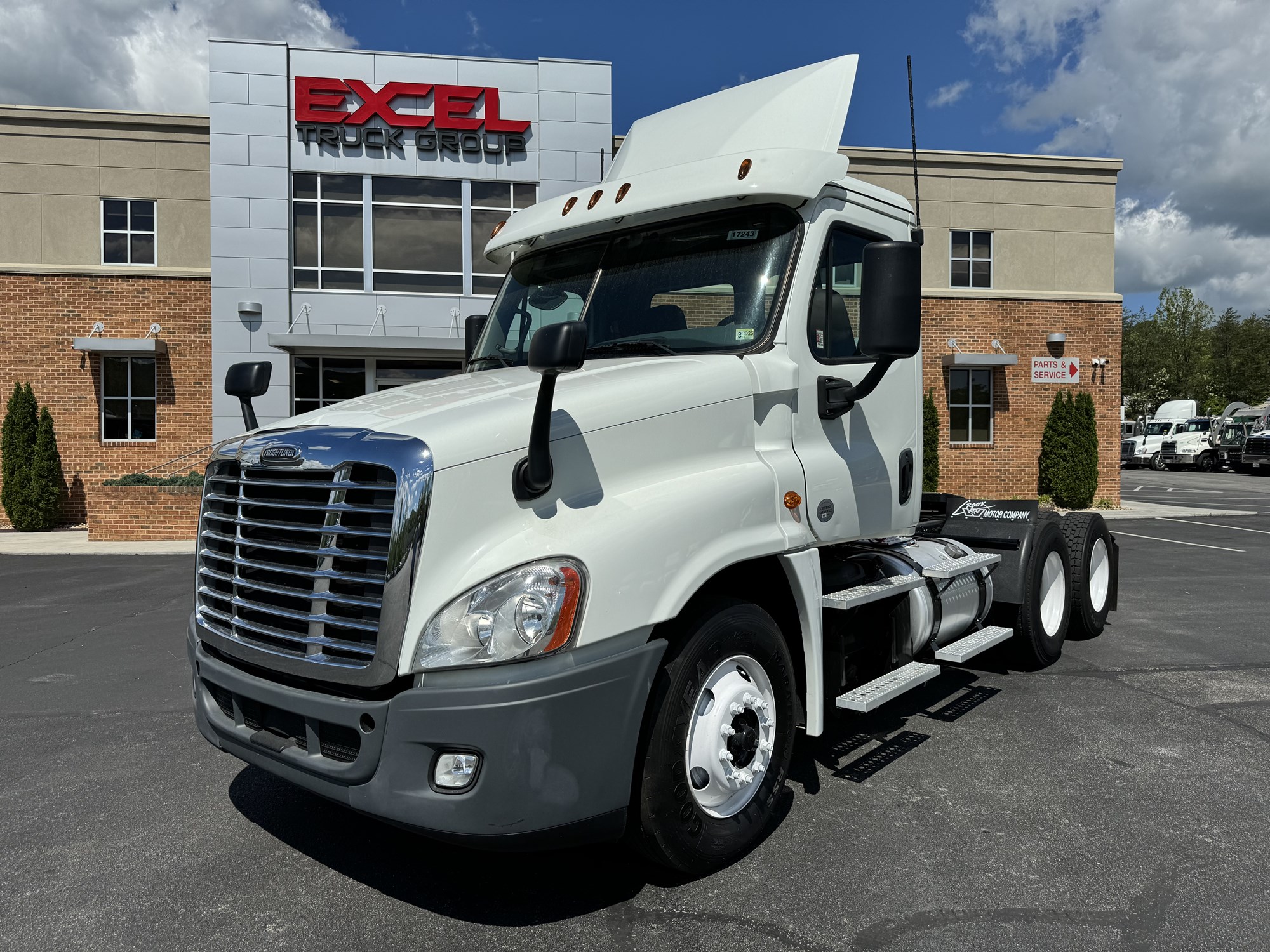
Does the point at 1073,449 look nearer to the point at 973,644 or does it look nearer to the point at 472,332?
the point at 973,644

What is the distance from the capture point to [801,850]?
11.7 ft

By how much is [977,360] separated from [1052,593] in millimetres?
13974

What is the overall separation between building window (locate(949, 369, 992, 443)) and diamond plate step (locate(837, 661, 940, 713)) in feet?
54.8

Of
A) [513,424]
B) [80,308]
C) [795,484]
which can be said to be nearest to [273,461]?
[513,424]

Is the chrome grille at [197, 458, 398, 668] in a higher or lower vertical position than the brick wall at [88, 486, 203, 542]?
higher

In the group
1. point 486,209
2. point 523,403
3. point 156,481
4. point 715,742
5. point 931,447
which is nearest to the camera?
point 523,403

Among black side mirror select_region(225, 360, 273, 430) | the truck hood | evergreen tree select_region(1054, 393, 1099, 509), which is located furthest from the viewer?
evergreen tree select_region(1054, 393, 1099, 509)

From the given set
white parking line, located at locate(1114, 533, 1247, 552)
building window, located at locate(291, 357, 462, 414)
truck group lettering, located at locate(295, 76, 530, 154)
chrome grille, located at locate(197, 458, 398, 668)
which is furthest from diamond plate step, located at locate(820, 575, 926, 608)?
truck group lettering, located at locate(295, 76, 530, 154)

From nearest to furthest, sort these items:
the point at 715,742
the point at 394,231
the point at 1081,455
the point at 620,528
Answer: the point at 620,528 < the point at 715,742 < the point at 394,231 < the point at 1081,455

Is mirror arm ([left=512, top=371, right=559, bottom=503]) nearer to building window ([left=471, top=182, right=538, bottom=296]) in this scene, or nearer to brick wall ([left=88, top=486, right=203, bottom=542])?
brick wall ([left=88, top=486, right=203, bottom=542])

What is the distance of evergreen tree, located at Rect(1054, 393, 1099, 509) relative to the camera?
1950cm

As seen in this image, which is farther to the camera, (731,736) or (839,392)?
(839,392)

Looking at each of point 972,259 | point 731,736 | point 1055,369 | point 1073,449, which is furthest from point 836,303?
point 1055,369

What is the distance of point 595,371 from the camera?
3557 millimetres
